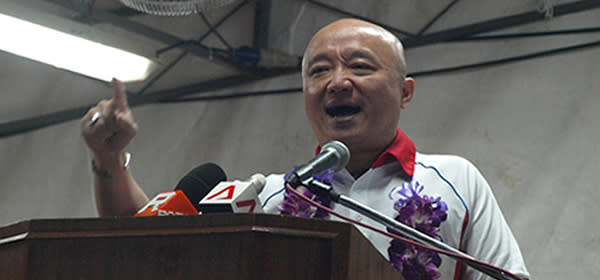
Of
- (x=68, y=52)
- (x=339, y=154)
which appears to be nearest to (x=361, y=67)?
(x=339, y=154)

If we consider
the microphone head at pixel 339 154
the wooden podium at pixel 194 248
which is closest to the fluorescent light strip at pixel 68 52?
the microphone head at pixel 339 154

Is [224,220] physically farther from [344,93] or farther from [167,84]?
[167,84]

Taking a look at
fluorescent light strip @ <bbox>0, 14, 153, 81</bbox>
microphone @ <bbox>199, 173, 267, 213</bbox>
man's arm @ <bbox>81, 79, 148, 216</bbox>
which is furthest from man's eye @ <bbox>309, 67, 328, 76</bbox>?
fluorescent light strip @ <bbox>0, 14, 153, 81</bbox>

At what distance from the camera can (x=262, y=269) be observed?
1136mm

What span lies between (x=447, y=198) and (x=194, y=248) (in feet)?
3.64

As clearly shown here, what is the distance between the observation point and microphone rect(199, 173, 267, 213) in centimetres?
135

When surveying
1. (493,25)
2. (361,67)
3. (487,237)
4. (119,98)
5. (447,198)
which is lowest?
(487,237)

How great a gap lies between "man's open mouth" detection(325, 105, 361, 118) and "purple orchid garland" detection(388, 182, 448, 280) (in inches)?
10.7

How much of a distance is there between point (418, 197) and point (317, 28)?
3.64 m

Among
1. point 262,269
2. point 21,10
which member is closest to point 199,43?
point 21,10

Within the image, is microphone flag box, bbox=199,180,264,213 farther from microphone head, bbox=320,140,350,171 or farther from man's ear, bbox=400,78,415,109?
man's ear, bbox=400,78,415,109

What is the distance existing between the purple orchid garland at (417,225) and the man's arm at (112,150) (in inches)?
27.9

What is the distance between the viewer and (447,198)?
6.89 ft

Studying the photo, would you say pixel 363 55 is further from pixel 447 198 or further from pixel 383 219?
pixel 383 219
